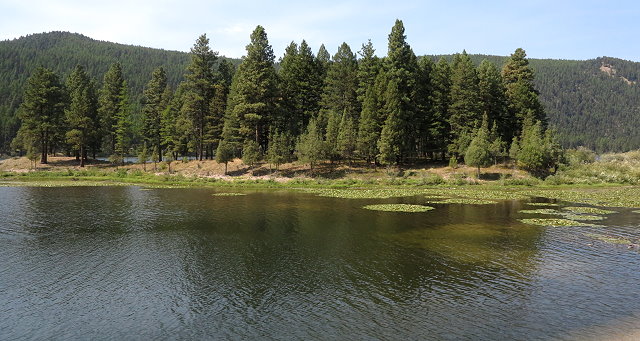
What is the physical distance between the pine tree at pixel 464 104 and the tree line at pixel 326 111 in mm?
234

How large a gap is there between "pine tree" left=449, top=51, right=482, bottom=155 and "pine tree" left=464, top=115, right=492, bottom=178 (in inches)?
257

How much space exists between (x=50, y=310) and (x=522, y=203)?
5250cm

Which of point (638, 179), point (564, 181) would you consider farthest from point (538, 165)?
point (638, 179)

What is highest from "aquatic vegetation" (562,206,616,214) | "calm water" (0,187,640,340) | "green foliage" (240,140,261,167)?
"green foliage" (240,140,261,167)

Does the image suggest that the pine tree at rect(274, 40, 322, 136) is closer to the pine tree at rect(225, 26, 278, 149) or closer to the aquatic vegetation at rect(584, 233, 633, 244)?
the pine tree at rect(225, 26, 278, 149)

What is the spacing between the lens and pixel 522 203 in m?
52.9

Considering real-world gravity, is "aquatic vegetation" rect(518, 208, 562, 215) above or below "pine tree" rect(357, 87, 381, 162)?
below

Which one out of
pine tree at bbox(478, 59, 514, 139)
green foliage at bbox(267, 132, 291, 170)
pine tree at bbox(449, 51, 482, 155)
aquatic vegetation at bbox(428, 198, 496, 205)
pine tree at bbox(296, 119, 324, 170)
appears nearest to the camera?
aquatic vegetation at bbox(428, 198, 496, 205)

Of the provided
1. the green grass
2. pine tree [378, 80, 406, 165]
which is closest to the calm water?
the green grass

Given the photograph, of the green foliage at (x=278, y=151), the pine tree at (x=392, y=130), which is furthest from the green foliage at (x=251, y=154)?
the pine tree at (x=392, y=130)

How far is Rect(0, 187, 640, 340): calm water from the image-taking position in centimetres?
1683

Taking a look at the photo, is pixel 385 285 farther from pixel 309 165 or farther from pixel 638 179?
pixel 638 179

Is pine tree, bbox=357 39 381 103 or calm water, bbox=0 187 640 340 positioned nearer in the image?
calm water, bbox=0 187 640 340

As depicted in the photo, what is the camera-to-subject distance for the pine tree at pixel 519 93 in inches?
3400
